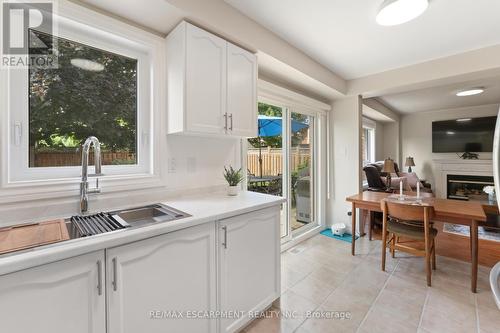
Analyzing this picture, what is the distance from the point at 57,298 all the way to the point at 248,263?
101cm

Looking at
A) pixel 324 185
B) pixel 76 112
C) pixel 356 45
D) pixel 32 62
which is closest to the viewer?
pixel 32 62

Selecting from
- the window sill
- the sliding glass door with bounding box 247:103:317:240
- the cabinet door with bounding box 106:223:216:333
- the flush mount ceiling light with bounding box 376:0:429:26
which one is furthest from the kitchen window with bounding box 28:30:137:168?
the flush mount ceiling light with bounding box 376:0:429:26

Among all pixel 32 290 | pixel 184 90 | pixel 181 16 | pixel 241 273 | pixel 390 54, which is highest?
pixel 390 54

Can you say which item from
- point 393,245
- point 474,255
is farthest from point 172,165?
point 474,255

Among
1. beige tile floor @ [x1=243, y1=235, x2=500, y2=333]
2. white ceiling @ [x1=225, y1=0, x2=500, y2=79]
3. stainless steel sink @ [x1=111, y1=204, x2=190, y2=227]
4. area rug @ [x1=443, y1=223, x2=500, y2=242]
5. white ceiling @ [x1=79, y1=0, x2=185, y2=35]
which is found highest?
white ceiling @ [x1=225, y1=0, x2=500, y2=79]

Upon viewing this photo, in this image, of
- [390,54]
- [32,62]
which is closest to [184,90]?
[32,62]

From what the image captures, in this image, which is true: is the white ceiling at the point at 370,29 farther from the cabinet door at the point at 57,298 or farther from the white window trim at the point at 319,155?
the cabinet door at the point at 57,298

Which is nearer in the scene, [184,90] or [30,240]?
[30,240]

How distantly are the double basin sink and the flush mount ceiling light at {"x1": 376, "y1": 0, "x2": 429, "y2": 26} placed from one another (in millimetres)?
2029

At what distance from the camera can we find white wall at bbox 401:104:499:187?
222 inches

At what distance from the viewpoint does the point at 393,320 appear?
164 centimetres

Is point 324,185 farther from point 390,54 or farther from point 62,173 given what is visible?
point 62,173

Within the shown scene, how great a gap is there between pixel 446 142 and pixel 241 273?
21.2 feet

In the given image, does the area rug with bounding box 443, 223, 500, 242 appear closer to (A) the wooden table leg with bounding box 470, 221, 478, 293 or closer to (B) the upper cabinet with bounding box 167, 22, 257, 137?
(A) the wooden table leg with bounding box 470, 221, 478, 293
